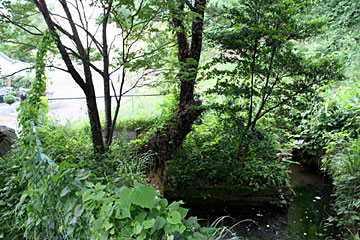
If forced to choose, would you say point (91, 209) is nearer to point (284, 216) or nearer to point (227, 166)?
point (227, 166)

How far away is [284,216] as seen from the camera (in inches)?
138

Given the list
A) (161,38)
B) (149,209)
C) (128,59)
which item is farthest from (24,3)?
(149,209)

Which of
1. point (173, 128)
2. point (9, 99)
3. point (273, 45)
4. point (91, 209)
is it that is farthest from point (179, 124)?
point (91, 209)

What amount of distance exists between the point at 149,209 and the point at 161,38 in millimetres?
3371

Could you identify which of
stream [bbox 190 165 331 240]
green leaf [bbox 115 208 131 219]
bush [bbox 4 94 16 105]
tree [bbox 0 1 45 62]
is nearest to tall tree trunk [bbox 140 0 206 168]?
stream [bbox 190 165 331 240]

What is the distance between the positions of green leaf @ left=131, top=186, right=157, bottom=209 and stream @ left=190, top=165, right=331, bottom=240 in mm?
2129

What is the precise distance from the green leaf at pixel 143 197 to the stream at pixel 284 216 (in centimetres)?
213

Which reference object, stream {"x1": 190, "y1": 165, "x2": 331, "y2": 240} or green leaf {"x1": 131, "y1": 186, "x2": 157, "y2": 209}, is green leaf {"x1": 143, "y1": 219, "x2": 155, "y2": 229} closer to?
green leaf {"x1": 131, "y1": 186, "x2": 157, "y2": 209}

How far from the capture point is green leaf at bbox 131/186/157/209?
92 centimetres

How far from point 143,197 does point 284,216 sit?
3.17m

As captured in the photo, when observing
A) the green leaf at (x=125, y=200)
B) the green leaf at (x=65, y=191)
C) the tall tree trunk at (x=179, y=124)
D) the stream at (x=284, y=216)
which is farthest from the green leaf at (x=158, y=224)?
the tall tree trunk at (x=179, y=124)

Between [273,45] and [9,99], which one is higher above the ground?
[273,45]

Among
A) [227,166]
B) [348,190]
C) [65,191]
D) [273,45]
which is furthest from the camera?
[227,166]

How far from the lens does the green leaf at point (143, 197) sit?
3.01 feet
